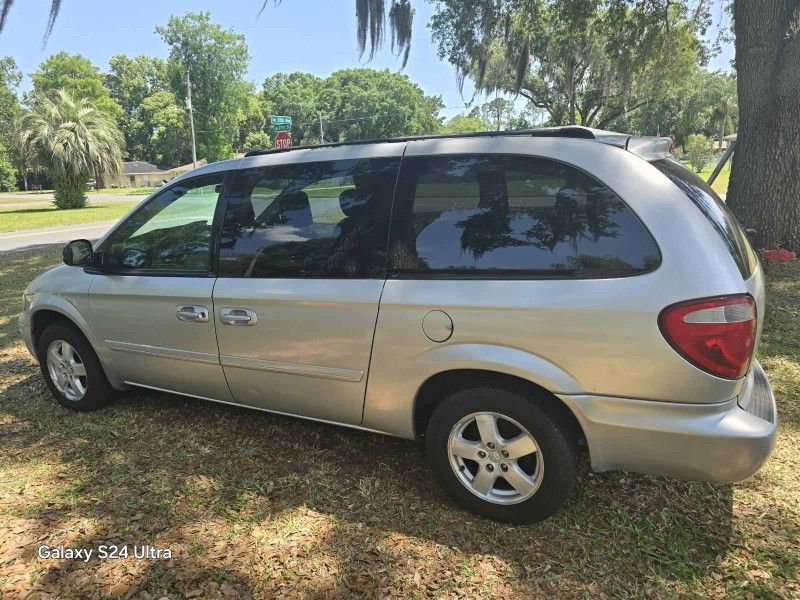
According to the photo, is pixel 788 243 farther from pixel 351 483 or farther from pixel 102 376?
pixel 102 376

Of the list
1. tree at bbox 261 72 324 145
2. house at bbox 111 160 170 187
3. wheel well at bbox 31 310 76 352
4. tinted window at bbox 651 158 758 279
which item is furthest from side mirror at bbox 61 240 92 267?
tree at bbox 261 72 324 145

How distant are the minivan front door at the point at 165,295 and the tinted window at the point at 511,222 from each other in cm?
128

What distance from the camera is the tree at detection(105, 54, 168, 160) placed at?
87.3 m

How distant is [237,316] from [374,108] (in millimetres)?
88854

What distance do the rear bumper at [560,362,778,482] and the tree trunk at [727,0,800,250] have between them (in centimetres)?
632

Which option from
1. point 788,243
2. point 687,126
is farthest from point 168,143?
point 788,243

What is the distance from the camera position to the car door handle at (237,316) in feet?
9.73

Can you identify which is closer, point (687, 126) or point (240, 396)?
point (240, 396)

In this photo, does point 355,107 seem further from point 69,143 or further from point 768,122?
point 768,122

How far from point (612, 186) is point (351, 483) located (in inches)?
76.6

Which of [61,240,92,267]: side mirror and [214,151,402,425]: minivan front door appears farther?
[61,240,92,267]: side mirror

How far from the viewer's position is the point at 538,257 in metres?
2.32

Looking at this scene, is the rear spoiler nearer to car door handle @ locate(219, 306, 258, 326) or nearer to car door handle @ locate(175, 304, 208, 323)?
car door handle @ locate(219, 306, 258, 326)

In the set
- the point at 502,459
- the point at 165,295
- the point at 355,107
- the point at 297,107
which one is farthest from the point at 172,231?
the point at 297,107
